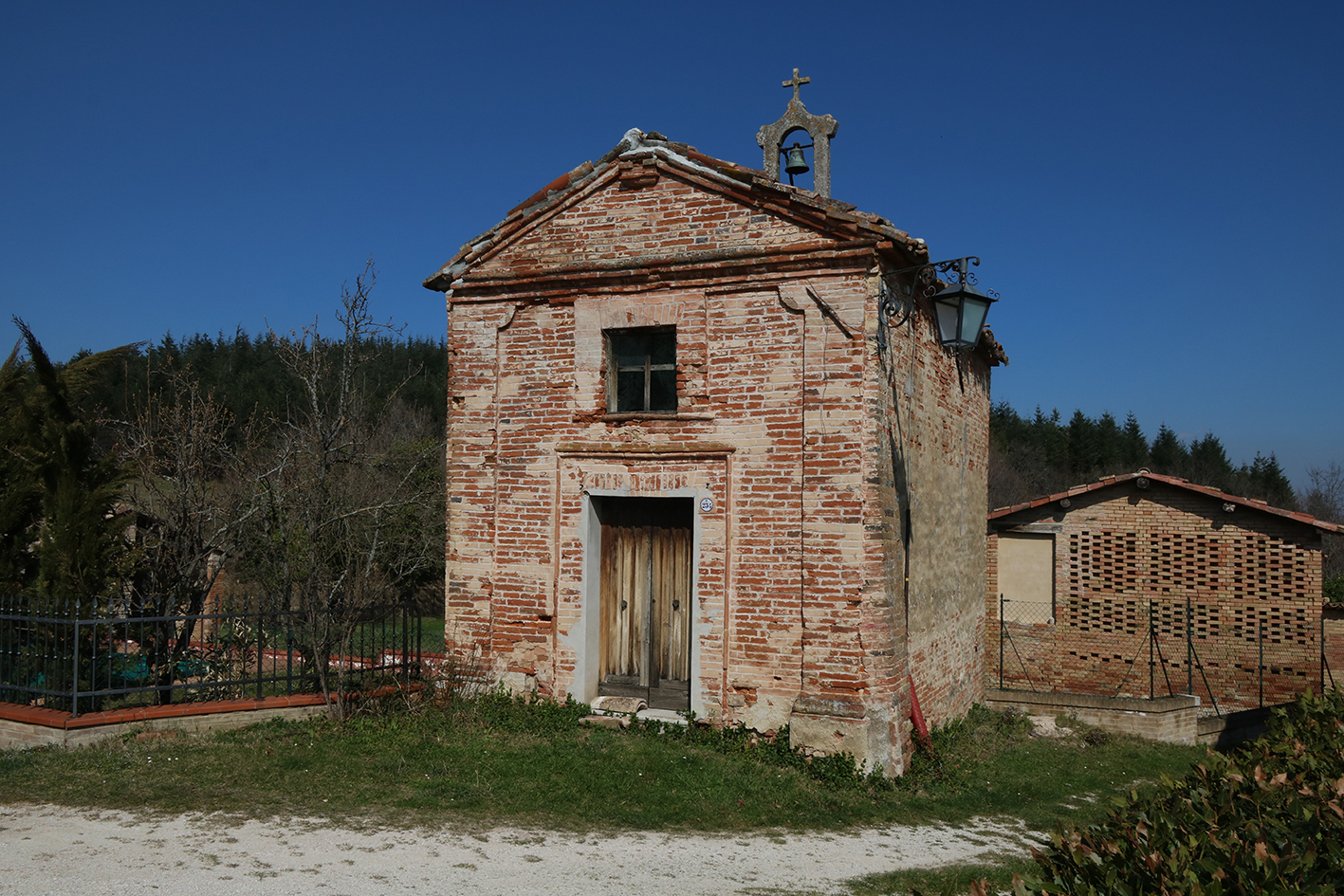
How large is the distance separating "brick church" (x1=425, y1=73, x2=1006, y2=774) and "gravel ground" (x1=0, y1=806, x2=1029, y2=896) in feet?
5.78

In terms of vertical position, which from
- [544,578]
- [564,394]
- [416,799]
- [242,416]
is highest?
[242,416]

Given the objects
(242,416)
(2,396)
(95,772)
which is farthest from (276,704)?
(242,416)

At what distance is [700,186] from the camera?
8766 millimetres

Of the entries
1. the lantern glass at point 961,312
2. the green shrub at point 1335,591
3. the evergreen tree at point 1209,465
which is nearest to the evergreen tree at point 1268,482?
the evergreen tree at point 1209,465

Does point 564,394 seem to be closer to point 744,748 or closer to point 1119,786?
point 744,748

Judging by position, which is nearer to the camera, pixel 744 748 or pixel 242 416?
pixel 744 748

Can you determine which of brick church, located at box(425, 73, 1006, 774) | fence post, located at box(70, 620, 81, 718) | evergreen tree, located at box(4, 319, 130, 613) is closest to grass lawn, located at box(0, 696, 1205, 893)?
fence post, located at box(70, 620, 81, 718)

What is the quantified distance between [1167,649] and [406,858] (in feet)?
40.6

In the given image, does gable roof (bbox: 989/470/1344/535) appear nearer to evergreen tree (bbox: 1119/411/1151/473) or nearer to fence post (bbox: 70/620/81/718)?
fence post (bbox: 70/620/81/718)

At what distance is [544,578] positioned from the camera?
902 cm

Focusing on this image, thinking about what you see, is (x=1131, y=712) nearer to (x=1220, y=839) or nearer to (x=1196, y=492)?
(x=1196, y=492)

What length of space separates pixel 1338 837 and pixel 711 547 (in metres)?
5.59

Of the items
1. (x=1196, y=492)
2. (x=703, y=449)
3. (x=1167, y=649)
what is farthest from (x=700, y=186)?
(x=1167, y=649)

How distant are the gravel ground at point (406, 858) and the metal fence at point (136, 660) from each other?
6.81ft
